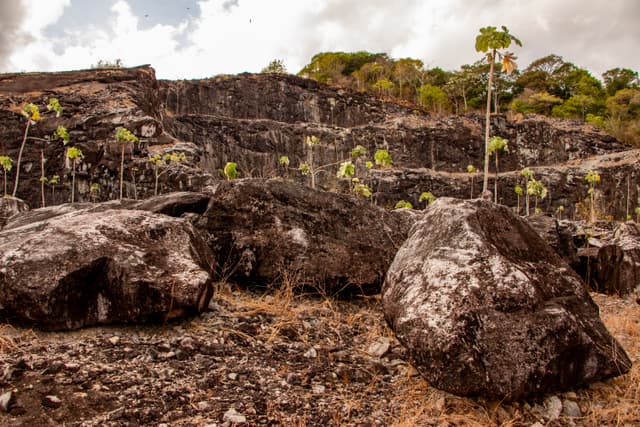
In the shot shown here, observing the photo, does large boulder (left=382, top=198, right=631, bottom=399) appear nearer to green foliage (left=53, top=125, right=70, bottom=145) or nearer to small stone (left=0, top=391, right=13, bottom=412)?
small stone (left=0, top=391, right=13, bottom=412)

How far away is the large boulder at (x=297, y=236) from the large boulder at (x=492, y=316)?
1218 mm

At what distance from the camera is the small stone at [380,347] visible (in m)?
3.19

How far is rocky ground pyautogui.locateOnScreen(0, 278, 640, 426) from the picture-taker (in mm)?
2248

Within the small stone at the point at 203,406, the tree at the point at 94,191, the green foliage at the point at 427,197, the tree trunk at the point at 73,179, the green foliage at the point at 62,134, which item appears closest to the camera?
the small stone at the point at 203,406

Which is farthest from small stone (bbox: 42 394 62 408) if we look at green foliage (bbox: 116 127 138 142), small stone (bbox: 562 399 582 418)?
green foliage (bbox: 116 127 138 142)

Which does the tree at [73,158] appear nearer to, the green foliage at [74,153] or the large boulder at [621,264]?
the green foliage at [74,153]

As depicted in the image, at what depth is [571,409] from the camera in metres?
2.46

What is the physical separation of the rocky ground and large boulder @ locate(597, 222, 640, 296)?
3.28 meters

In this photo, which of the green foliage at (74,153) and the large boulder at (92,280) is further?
the green foliage at (74,153)

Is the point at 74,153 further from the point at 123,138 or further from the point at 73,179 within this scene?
the point at 123,138

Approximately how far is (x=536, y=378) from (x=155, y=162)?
13.5 meters

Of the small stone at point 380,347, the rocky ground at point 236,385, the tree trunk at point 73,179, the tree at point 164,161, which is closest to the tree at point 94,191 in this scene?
the tree trunk at point 73,179

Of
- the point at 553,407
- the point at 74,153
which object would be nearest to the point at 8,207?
the point at 74,153

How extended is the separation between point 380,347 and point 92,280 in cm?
195
